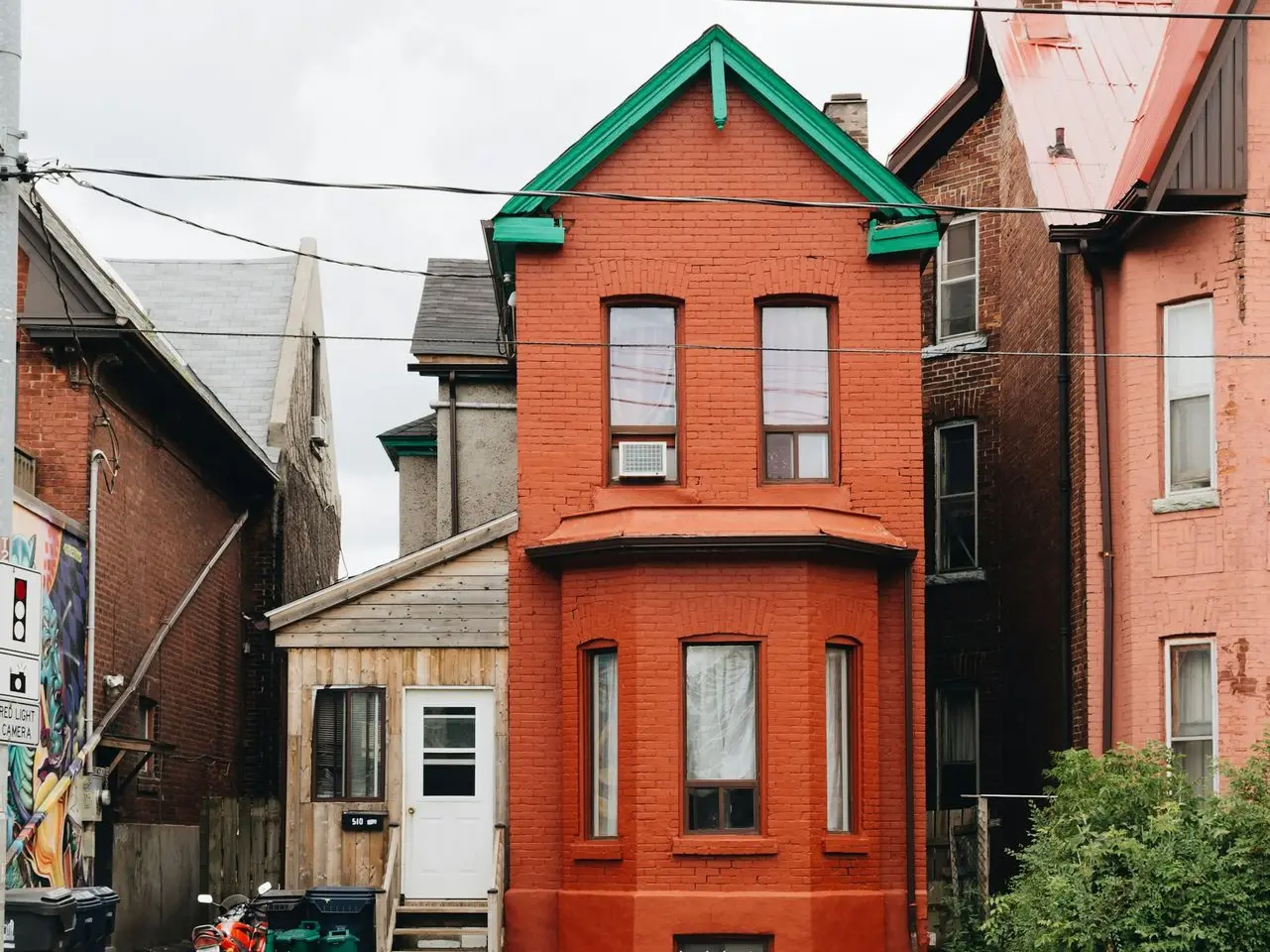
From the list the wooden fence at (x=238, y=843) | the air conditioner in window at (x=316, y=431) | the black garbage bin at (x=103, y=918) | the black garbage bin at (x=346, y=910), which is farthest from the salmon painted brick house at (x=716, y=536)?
the air conditioner in window at (x=316, y=431)

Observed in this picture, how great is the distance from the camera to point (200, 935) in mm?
17875

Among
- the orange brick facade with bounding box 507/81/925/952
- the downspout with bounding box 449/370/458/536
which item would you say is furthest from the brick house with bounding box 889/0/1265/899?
the downspout with bounding box 449/370/458/536

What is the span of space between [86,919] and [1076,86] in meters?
14.7

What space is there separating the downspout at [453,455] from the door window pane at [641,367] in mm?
5597

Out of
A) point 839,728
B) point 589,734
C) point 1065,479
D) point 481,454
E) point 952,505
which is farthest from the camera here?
point 481,454

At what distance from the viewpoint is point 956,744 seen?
2516cm

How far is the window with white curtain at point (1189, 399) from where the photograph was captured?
63.0ft

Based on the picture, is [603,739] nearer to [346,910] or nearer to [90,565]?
[346,910]

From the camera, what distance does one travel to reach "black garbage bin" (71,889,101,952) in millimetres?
14883

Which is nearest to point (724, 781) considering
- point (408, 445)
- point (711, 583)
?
point (711, 583)

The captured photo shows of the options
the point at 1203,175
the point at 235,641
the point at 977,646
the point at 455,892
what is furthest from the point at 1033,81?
the point at 235,641

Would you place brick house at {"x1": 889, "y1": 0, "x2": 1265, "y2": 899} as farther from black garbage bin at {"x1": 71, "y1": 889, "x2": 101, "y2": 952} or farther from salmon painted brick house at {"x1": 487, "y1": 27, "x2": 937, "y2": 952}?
black garbage bin at {"x1": 71, "y1": 889, "x2": 101, "y2": 952}

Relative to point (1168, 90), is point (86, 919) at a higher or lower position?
lower

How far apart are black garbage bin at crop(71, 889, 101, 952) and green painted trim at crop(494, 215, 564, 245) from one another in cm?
813
